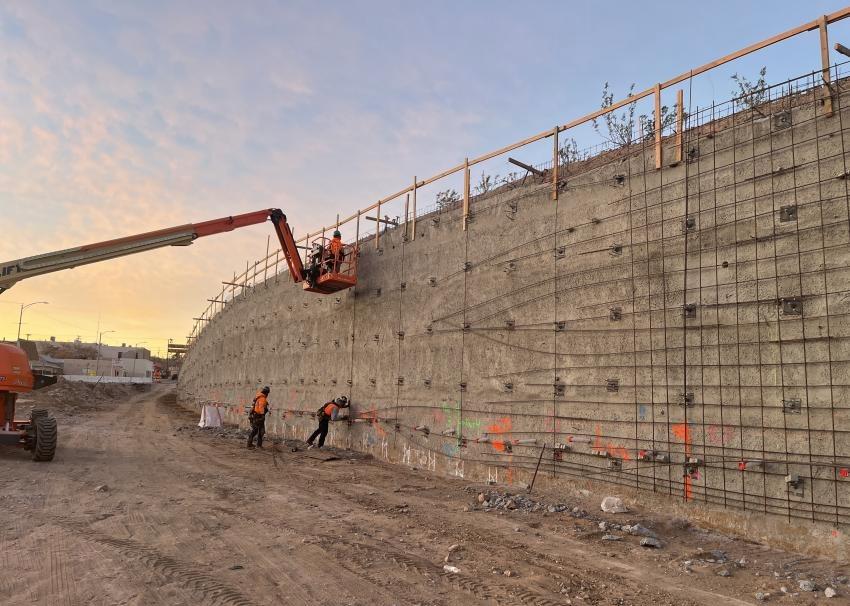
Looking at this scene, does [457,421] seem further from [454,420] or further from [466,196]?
[466,196]

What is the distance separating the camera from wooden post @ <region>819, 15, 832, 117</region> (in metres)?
6.62

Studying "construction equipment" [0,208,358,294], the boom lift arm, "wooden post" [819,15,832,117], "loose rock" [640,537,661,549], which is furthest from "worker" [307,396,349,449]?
"wooden post" [819,15,832,117]

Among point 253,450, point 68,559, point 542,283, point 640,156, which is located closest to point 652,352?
point 542,283

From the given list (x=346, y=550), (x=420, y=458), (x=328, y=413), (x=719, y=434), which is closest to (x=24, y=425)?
(x=328, y=413)

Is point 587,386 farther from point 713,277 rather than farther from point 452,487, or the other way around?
point 452,487

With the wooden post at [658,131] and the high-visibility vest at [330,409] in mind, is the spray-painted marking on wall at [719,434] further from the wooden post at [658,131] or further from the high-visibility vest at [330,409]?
the high-visibility vest at [330,409]

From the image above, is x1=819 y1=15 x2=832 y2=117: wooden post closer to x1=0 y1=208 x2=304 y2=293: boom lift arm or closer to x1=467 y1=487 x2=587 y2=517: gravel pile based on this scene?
x1=467 y1=487 x2=587 y2=517: gravel pile

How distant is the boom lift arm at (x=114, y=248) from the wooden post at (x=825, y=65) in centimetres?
1288

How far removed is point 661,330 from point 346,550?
5.11 meters

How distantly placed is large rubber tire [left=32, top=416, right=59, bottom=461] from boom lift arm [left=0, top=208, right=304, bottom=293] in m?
2.99

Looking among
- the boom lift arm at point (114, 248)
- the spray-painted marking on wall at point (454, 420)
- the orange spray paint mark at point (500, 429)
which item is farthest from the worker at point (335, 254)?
the orange spray paint mark at point (500, 429)

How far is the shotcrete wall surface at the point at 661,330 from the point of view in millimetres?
6496

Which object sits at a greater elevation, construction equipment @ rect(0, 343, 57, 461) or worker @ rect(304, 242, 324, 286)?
worker @ rect(304, 242, 324, 286)

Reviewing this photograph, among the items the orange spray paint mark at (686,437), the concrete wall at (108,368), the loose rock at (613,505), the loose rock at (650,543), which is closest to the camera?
the loose rock at (650,543)
